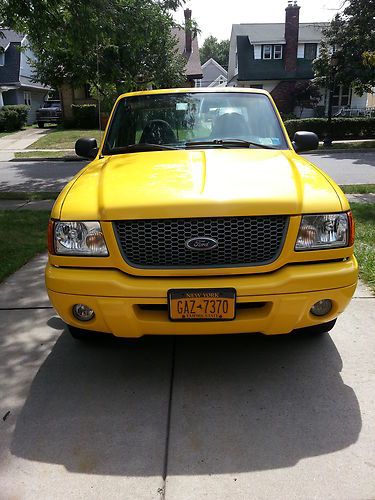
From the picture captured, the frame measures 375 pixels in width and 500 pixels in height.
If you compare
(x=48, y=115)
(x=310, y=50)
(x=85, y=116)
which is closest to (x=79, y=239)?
Answer: (x=85, y=116)

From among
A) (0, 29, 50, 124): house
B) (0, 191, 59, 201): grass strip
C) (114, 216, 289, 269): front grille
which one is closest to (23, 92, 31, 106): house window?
(0, 29, 50, 124): house

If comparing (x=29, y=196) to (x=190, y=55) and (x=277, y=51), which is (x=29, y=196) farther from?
(x=190, y=55)

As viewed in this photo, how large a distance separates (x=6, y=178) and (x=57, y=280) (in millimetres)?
10897

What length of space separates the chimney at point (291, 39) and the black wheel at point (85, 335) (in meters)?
34.2

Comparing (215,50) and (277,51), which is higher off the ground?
(215,50)

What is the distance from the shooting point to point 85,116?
27625mm

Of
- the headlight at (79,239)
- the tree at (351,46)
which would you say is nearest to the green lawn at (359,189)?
the headlight at (79,239)

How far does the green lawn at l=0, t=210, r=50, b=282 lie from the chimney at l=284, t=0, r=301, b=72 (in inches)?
1212

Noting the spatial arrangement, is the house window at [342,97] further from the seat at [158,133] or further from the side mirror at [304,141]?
the seat at [158,133]

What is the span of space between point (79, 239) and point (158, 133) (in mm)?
1682

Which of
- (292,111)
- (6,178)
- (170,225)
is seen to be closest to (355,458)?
(170,225)

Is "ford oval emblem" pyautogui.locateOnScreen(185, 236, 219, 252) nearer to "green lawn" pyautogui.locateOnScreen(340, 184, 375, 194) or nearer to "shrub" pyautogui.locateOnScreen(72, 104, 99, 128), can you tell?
"green lawn" pyautogui.locateOnScreen(340, 184, 375, 194)

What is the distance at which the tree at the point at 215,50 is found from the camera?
98.8 meters

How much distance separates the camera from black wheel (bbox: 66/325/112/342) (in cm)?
311
